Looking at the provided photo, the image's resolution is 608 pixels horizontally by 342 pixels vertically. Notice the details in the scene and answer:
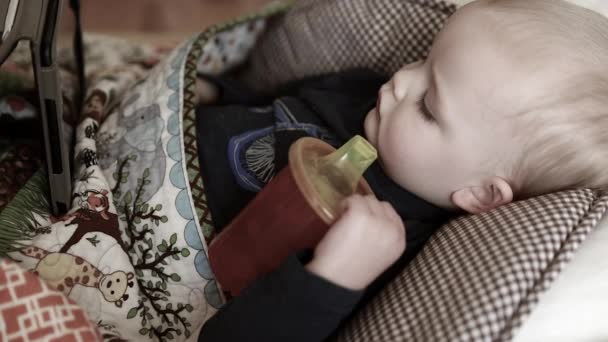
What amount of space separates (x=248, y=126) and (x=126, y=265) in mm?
276

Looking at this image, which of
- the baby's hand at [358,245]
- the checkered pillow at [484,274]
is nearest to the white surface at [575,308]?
the checkered pillow at [484,274]

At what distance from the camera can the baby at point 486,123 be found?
632 millimetres

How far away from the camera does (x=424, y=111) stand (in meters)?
0.73

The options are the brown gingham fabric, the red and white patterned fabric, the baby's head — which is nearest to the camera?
the red and white patterned fabric

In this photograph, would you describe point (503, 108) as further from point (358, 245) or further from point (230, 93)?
point (230, 93)

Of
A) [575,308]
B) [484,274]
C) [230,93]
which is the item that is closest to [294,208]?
[484,274]

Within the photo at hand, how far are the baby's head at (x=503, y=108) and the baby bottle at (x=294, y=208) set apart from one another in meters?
0.12

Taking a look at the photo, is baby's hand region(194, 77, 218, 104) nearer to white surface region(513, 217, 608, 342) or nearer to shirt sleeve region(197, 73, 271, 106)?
shirt sleeve region(197, 73, 271, 106)

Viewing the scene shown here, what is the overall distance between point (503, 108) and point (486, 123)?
0.03 m

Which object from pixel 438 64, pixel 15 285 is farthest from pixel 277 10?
pixel 15 285

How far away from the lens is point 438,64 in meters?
0.72

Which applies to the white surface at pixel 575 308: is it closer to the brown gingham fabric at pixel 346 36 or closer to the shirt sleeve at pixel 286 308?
the shirt sleeve at pixel 286 308

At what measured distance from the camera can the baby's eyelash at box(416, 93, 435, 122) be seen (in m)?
0.72

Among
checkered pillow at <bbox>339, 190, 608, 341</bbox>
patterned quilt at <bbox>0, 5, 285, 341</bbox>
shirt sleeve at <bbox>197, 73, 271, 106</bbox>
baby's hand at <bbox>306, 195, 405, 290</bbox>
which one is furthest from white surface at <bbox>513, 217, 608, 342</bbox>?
shirt sleeve at <bbox>197, 73, 271, 106</bbox>
